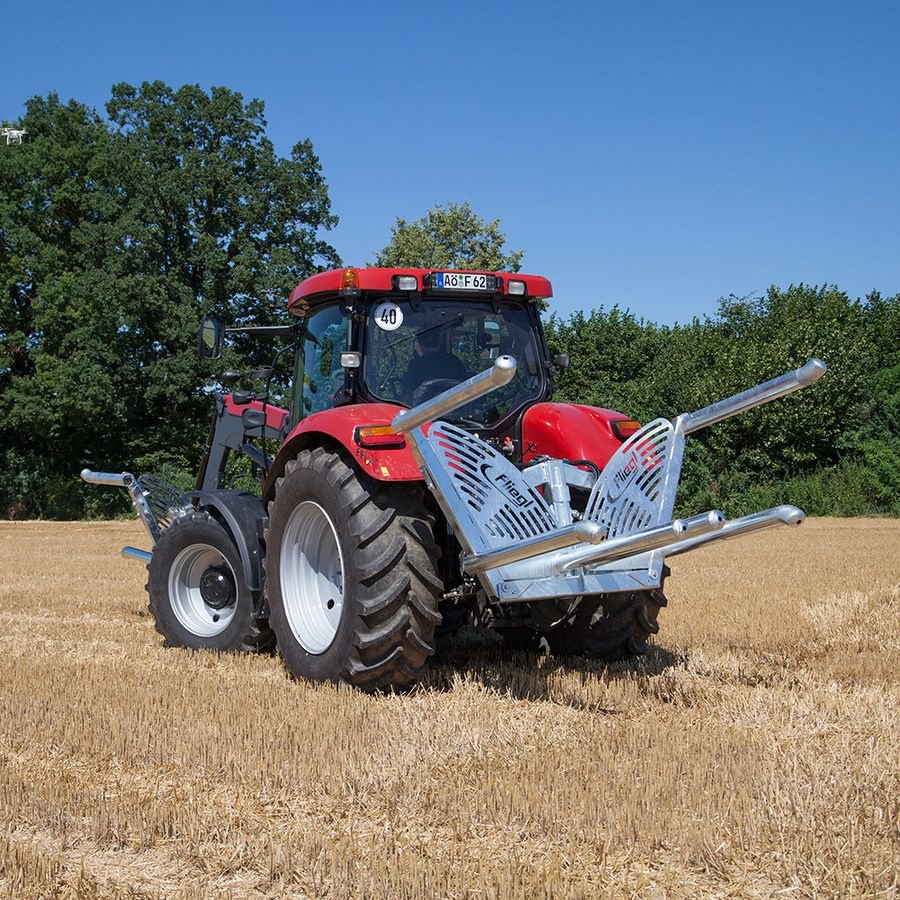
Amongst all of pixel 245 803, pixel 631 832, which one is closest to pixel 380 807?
pixel 245 803

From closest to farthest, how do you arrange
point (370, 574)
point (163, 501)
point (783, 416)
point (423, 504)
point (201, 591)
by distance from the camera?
point (370, 574), point (423, 504), point (201, 591), point (163, 501), point (783, 416)

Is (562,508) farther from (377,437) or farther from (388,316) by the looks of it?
(388,316)

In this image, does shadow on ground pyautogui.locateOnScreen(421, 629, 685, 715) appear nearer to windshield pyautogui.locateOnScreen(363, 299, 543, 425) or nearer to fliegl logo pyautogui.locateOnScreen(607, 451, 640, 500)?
fliegl logo pyautogui.locateOnScreen(607, 451, 640, 500)

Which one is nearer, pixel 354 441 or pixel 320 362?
pixel 354 441

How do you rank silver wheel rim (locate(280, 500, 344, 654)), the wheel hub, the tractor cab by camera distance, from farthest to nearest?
the wheel hub
the tractor cab
silver wheel rim (locate(280, 500, 344, 654))

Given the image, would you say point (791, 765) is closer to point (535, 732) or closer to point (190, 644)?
point (535, 732)

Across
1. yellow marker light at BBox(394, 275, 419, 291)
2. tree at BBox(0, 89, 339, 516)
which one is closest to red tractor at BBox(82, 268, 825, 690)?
yellow marker light at BBox(394, 275, 419, 291)

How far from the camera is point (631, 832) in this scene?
119 inches

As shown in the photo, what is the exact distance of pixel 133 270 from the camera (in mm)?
29922

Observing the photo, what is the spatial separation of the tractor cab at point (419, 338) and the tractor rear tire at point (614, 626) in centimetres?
103

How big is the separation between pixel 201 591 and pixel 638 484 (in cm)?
286

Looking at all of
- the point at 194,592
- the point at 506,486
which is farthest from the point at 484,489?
the point at 194,592

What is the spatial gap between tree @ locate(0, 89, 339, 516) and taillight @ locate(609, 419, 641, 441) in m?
24.9

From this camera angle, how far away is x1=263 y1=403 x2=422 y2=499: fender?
184 inches
